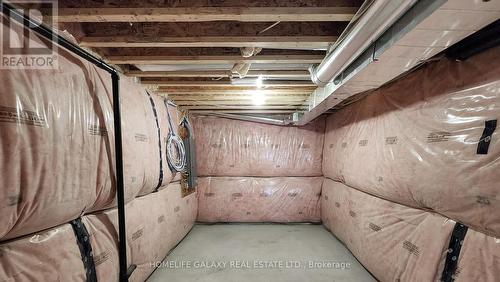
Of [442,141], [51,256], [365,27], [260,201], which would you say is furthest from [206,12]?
[260,201]

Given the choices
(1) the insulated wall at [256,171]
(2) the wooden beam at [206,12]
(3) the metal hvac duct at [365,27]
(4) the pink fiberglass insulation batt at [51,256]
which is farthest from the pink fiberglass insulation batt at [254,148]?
(2) the wooden beam at [206,12]

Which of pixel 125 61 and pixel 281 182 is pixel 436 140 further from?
pixel 281 182

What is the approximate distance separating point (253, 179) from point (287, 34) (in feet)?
10.2

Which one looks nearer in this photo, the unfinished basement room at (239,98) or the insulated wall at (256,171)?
the unfinished basement room at (239,98)

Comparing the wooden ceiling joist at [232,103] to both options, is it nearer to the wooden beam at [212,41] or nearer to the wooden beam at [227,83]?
the wooden beam at [227,83]

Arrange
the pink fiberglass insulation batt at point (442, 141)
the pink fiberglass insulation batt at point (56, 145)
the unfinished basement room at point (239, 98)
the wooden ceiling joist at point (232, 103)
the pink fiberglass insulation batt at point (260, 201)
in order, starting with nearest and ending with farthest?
the pink fiberglass insulation batt at point (56, 145)
the unfinished basement room at point (239, 98)
the pink fiberglass insulation batt at point (442, 141)
the wooden ceiling joist at point (232, 103)
the pink fiberglass insulation batt at point (260, 201)

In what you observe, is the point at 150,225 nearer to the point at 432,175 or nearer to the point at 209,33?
the point at 209,33

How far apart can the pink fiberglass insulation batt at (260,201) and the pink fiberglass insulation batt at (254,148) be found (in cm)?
22

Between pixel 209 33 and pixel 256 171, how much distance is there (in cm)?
305

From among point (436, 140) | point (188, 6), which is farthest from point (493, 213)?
point (188, 6)

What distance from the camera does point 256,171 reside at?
4328 millimetres

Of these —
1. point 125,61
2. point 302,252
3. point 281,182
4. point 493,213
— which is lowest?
point 302,252

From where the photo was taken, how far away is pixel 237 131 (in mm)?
4301

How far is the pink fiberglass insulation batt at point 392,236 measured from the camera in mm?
1571
